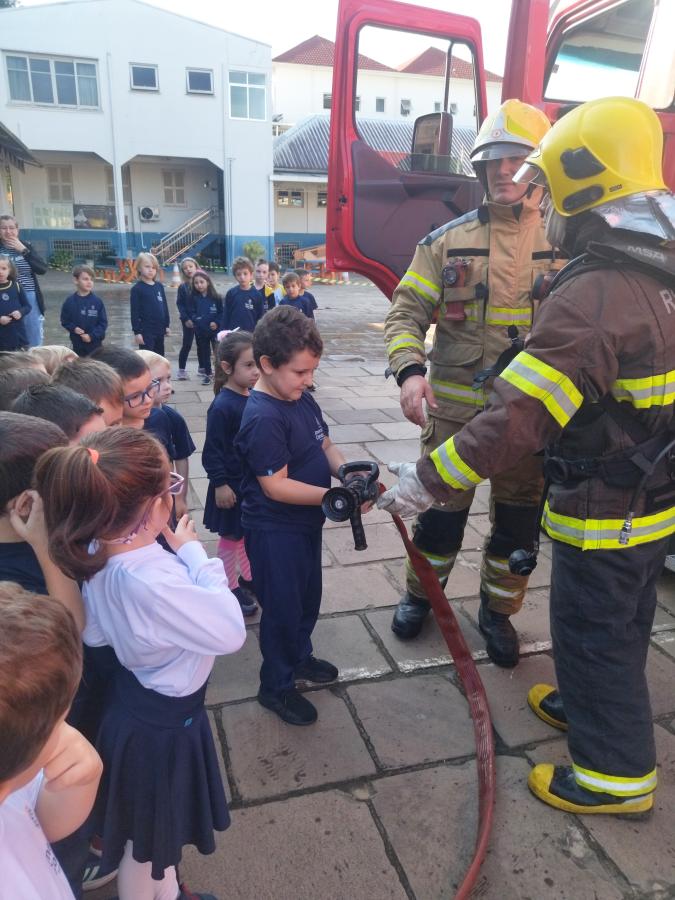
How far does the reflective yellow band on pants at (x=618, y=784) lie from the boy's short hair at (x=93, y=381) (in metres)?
A: 2.08

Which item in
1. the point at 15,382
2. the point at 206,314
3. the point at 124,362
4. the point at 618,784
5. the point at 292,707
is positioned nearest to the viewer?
the point at 618,784

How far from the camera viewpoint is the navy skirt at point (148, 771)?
154 cm

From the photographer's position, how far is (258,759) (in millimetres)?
2264

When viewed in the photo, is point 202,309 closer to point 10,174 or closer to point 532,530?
point 532,530

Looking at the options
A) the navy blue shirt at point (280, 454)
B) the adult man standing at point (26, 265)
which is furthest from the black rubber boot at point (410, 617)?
the adult man standing at point (26, 265)

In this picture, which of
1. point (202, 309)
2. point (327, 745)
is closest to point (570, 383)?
point (327, 745)

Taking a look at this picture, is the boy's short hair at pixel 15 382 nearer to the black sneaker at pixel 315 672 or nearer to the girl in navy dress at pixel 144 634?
the girl in navy dress at pixel 144 634

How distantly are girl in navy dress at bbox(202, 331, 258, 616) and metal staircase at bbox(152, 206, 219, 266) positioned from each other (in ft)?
88.7

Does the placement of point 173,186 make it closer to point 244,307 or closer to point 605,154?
point 244,307

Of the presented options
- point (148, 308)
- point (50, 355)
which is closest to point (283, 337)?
point (50, 355)

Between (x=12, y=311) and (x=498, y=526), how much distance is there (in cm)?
619

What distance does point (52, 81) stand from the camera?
25.7 metres

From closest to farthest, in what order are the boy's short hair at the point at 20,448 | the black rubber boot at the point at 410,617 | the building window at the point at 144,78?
1. the boy's short hair at the point at 20,448
2. the black rubber boot at the point at 410,617
3. the building window at the point at 144,78

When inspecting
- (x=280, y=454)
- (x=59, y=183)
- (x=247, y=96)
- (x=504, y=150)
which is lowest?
(x=280, y=454)
